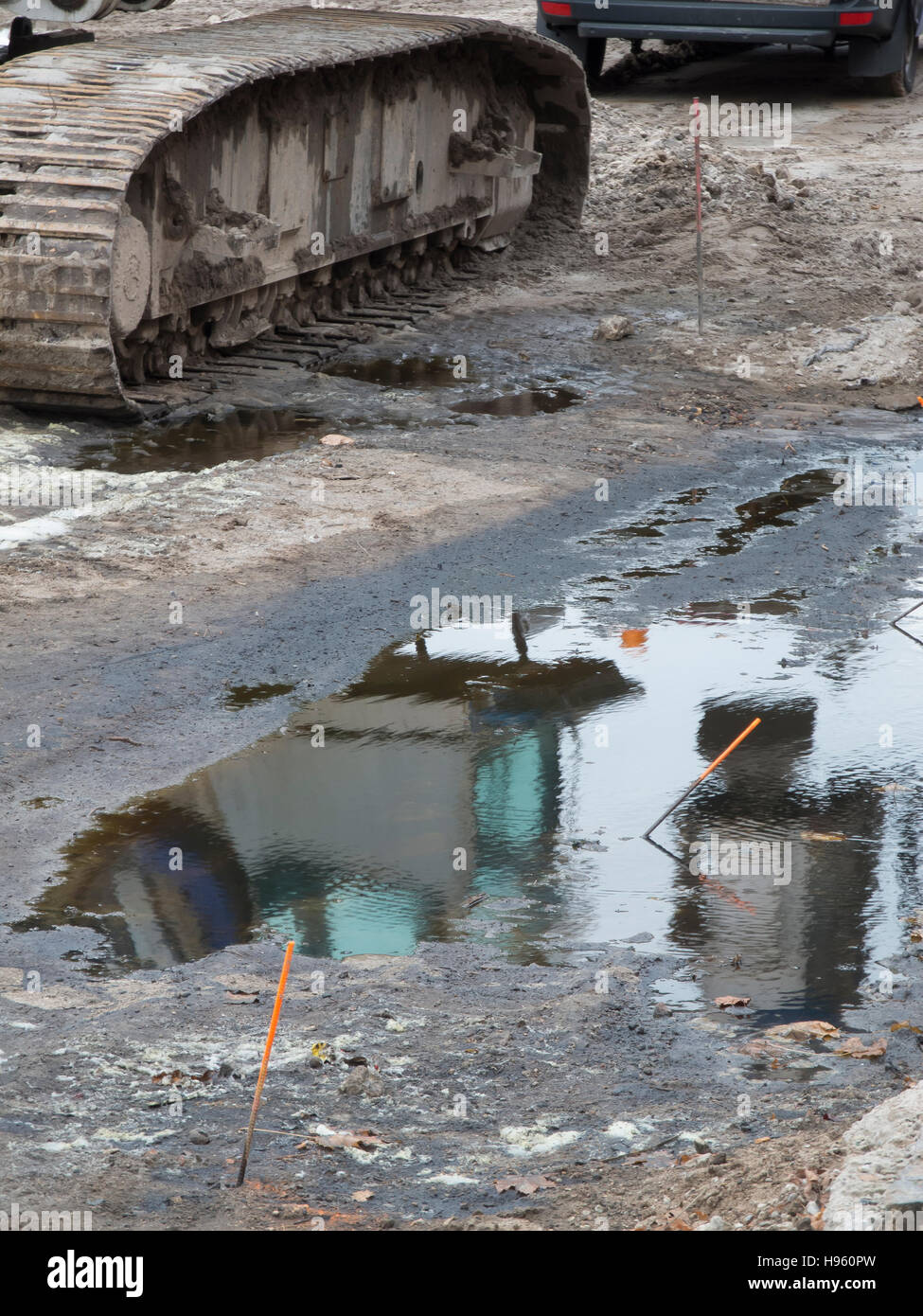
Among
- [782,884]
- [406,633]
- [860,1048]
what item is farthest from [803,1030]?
[406,633]

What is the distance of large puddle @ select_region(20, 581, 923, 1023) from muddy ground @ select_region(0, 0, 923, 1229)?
0.14 metres

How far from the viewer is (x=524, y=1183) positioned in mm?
3031

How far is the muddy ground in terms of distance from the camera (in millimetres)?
3088

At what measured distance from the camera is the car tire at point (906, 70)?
52.4 feet

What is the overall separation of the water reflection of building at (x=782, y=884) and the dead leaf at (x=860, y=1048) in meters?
0.15

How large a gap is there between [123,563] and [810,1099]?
400 cm

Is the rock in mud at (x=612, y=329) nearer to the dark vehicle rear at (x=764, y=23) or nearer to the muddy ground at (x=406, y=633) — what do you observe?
the muddy ground at (x=406, y=633)

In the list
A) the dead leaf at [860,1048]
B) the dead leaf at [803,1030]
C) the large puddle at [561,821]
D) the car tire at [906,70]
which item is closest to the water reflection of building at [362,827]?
the large puddle at [561,821]

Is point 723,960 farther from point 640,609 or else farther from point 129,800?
point 640,609

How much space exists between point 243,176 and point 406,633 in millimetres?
4423

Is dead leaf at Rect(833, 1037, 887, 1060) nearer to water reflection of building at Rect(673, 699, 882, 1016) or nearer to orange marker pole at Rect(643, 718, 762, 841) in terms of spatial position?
water reflection of building at Rect(673, 699, 882, 1016)

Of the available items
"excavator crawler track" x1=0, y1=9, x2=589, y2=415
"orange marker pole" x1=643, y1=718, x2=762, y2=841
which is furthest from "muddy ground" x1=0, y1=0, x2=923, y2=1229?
"orange marker pole" x1=643, y1=718, x2=762, y2=841

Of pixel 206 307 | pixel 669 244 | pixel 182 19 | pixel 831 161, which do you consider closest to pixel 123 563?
pixel 206 307

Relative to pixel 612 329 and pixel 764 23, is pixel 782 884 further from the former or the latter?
pixel 764 23
